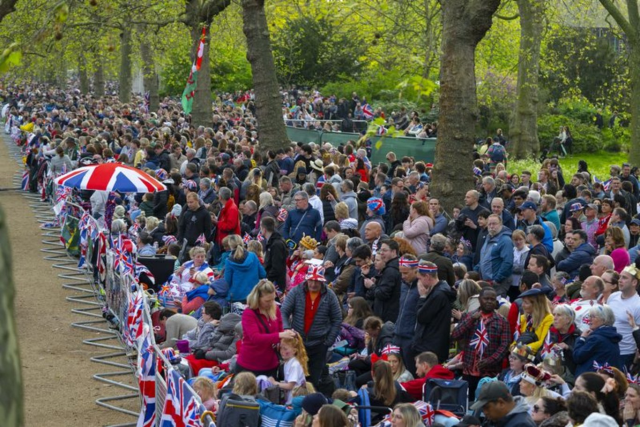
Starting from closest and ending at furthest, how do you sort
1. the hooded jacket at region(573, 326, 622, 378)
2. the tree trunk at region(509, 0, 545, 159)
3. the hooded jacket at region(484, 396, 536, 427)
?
the hooded jacket at region(484, 396, 536, 427), the hooded jacket at region(573, 326, 622, 378), the tree trunk at region(509, 0, 545, 159)

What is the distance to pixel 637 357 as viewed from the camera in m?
8.44

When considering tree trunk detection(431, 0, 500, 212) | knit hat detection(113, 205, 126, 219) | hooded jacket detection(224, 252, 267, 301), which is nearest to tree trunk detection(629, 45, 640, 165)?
tree trunk detection(431, 0, 500, 212)

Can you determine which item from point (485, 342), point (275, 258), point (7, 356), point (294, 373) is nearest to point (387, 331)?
point (485, 342)

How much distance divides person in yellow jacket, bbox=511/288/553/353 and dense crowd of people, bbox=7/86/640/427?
13mm

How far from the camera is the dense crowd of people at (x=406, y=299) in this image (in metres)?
7.72

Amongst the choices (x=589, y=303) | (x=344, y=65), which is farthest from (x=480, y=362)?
(x=344, y=65)

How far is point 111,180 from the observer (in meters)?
15.4

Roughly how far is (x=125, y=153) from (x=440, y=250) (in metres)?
15.0

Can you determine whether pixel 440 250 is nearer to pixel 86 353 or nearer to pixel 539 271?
pixel 539 271

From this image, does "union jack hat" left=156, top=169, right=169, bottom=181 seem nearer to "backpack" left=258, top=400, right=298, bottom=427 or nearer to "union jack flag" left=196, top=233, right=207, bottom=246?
"union jack flag" left=196, top=233, right=207, bottom=246

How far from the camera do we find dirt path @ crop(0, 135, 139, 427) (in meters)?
10.1

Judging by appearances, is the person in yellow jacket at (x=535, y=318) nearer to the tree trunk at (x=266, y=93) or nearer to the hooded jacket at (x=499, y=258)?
the hooded jacket at (x=499, y=258)

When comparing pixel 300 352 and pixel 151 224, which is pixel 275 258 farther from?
pixel 151 224

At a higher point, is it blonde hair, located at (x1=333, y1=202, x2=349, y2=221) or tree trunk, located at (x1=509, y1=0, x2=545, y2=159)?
tree trunk, located at (x1=509, y1=0, x2=545, y2=159)
